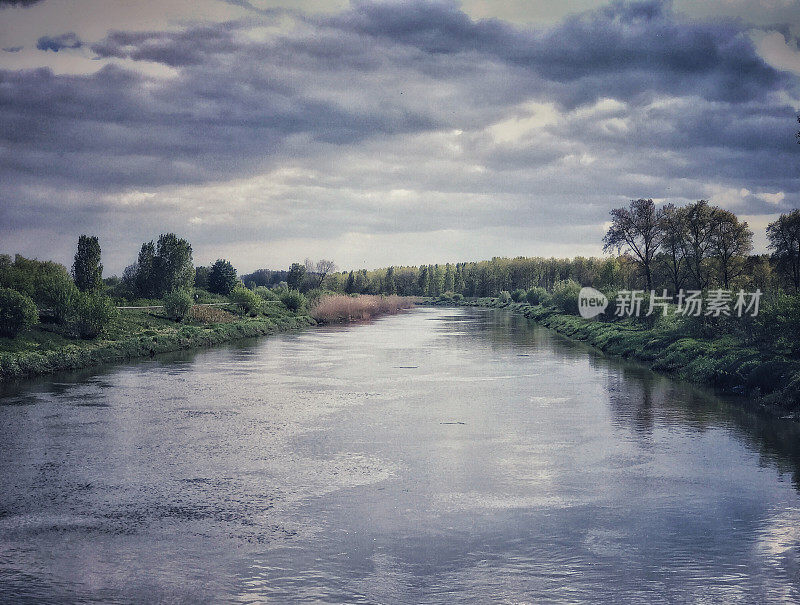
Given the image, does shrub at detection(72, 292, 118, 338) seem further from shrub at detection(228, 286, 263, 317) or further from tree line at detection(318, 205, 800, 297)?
tree line at detection(318, 205, 800, 297)

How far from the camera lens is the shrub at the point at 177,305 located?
146ft

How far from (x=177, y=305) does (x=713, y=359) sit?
3295 cm

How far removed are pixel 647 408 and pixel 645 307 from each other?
24651 mm

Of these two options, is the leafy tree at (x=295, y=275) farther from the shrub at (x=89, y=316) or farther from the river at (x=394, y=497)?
the river at (x=394, y=497)

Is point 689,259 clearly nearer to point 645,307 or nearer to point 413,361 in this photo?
point 645,307

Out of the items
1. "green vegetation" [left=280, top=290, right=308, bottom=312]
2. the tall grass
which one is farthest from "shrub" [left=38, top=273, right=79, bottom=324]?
"green vegetation" [left=280, top=290, right=308, bottom=312]

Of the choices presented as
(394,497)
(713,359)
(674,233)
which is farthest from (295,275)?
(394,497)

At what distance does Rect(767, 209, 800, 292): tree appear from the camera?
173ft

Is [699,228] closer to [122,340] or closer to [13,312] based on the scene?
[122,340]

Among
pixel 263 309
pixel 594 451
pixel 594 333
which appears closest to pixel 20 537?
pixel 594 451

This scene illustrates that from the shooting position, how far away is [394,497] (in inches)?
424

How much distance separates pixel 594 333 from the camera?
4306cm

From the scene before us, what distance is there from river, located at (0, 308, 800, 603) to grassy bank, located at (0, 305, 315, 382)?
4.80 m

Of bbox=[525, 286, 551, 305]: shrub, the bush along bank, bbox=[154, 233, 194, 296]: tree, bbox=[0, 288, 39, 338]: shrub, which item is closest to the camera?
the bush along bank
